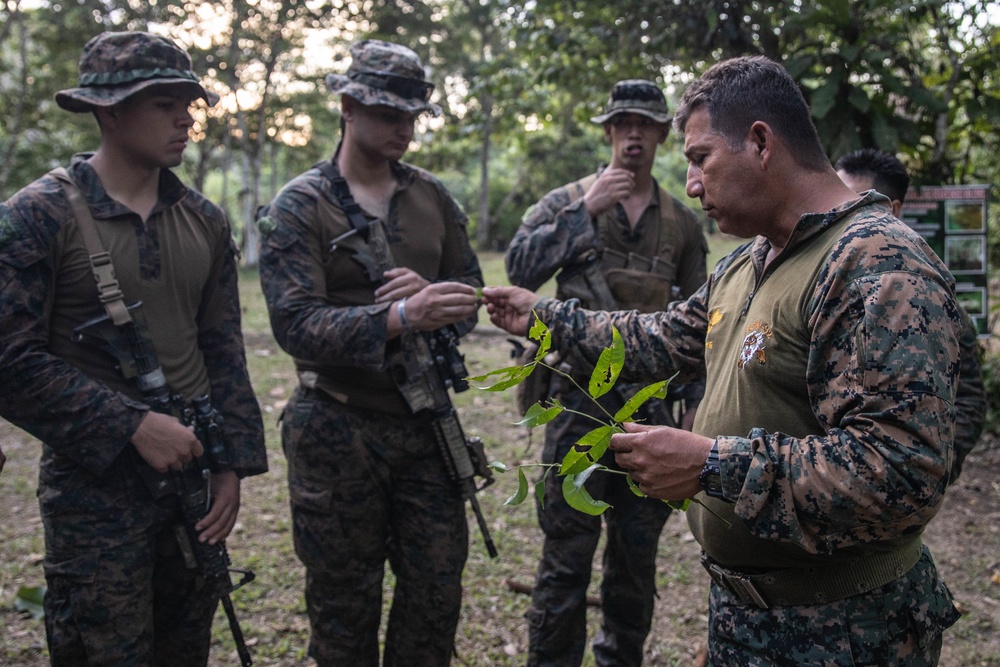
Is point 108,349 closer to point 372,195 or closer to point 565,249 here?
point 372,195

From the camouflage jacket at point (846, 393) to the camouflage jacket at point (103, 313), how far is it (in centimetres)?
183

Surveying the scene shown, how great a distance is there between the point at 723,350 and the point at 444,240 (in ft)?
5.21

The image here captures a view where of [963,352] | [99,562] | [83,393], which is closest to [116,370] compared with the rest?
[83,393]

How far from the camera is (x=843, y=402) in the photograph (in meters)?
1.56

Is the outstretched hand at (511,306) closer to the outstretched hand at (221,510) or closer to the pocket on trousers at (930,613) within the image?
the outstretched hand at (221,510)

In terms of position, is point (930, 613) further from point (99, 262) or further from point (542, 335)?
point (99, 262)

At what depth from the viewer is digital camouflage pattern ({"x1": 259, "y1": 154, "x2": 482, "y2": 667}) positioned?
287cm

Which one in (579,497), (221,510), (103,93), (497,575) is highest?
(103,93)

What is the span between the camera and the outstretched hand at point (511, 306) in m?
2.68

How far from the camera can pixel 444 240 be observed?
3289mm

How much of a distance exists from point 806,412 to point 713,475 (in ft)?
0.93

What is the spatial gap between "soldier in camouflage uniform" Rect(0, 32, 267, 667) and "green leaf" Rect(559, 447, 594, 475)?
1.45m

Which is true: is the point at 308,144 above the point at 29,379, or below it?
above

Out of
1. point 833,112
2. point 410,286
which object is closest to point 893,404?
point 410,286
